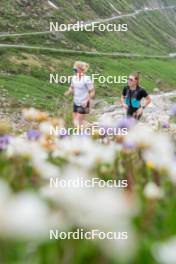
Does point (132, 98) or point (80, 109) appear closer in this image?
point (80, 109)

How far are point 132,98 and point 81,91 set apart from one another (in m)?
1.12

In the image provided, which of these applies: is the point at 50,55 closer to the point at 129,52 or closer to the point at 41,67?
the point at 41,67

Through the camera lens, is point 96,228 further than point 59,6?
No

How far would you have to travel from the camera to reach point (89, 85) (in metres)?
13.7

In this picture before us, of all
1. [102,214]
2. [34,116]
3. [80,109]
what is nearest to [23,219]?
[102,214]

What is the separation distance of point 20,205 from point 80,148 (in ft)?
6.54

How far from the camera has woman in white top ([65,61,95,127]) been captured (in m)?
13.1

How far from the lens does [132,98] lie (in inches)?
544

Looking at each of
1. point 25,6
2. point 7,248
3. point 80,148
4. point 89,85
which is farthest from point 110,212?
point 25,6

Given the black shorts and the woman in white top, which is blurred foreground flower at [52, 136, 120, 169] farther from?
the black shorts

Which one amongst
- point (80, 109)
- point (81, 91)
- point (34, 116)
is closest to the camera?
point (34, 116)

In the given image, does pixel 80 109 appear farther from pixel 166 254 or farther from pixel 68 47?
pixel 68 47

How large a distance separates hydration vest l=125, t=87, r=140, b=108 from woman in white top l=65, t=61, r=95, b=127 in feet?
2.52

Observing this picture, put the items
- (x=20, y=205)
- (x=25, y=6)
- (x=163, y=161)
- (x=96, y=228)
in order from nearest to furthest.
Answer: (x=20, y=205) → (x=96, y=228) → (x=163, y=161) → (x=25, y=6)
